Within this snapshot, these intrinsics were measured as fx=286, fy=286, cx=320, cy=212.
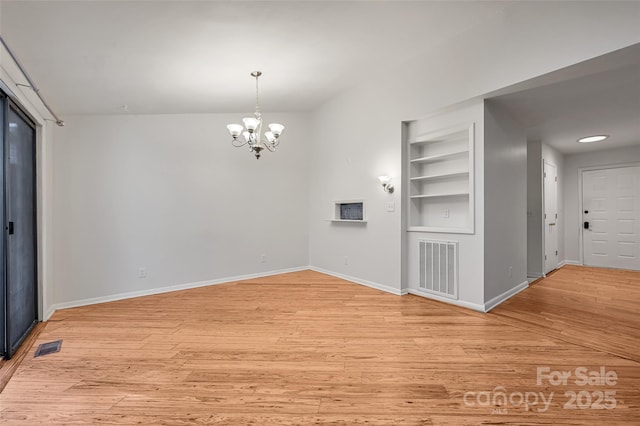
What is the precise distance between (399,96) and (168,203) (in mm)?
3739

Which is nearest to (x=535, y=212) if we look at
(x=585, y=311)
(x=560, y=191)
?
(x=560, y=191)

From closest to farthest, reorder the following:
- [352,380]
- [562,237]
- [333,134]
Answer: [352,380], [333,134], [562,237]

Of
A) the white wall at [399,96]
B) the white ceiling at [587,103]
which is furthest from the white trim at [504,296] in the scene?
the white ceiling at [587,103]

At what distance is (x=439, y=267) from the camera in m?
3.63

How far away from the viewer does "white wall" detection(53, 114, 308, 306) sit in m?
3.82

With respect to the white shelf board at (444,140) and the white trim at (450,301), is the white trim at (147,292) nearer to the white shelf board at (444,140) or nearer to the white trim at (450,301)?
the white trim at (450,301)

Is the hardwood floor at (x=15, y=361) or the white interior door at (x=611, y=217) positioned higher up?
the white interior door at (x=611, y=217)

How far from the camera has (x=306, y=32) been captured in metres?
2.76

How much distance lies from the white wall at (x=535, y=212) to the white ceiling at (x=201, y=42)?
3280 mm

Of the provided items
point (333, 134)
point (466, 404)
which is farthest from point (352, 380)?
point (333, 134)

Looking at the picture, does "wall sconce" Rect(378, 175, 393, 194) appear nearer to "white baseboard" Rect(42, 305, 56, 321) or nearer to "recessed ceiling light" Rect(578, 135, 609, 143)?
"recessed ceiling light" Rect(578, 135, 609, 143)

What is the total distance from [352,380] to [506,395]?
950mm

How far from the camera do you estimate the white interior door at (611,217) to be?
18.4 ft

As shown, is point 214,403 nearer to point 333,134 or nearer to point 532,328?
point 532,328
